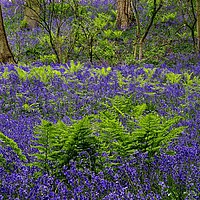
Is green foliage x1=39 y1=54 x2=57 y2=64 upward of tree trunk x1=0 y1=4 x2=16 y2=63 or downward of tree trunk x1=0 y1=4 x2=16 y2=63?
Result: downward

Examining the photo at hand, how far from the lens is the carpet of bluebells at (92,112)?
9.39 feet

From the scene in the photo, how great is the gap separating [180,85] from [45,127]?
458 centimetres

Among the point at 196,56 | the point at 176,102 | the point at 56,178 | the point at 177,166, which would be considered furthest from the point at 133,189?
the point at 196,56

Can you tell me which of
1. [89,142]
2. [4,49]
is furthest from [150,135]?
[4,49]

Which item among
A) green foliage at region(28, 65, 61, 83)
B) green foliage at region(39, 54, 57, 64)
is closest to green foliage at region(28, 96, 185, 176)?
green foliage at region(28, 65, 61, 83)

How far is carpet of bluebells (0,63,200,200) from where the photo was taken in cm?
286

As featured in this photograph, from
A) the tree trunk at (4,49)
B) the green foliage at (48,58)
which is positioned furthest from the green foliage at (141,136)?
the green foliage at (48,58)

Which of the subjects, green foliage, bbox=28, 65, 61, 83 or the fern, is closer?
the fern

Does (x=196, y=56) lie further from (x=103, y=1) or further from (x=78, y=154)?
(x=103, y=1)

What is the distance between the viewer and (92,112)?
5.92m

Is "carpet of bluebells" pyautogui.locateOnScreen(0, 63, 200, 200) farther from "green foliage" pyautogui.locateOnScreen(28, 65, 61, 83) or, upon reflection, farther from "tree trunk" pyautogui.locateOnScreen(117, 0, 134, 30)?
"tree trunk" pyautogui.locateOnScreen(117, 0, 134, 30)

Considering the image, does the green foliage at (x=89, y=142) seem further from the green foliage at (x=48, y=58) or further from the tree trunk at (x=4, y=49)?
the green foliage at (x=48, y=58)

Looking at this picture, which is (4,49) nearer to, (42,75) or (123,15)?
(42,75)

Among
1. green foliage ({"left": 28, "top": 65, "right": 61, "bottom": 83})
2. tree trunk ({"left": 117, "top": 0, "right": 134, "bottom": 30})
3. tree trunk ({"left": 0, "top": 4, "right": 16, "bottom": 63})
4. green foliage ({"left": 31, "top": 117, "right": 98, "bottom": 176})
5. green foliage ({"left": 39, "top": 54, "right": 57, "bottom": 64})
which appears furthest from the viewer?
tree trunk ({"left": 117, "top": 0, "right": 134, "bottom": 30})
